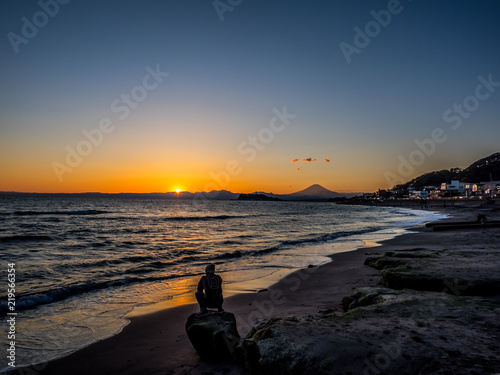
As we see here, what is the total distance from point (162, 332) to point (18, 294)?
A: 23.1 ft

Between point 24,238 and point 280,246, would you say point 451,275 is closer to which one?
point 280,246

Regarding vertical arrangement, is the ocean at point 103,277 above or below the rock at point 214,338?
A: below

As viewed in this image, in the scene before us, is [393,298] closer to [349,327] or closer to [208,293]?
[349,327]

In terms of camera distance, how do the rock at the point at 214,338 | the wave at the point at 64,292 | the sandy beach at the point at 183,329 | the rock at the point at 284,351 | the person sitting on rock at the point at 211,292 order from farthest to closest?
the wave at the point at 64,292 → the person sitting on rock at the point at 211,292 → the sandy beach at the point at 183,329 → the rock at the point at 214,338 → the rock at the point at 284,351

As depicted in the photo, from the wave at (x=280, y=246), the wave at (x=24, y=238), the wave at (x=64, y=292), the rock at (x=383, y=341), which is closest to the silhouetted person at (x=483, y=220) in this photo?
the wave at (x=280, y=246)

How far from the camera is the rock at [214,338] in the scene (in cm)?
564

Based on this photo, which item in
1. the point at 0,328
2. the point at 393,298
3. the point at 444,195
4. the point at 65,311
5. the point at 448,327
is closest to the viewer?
the point at 448,327

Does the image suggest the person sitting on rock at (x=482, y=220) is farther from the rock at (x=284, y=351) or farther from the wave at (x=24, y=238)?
the wave at (x=24, y=238)

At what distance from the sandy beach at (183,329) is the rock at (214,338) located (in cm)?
18

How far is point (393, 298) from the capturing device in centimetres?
689

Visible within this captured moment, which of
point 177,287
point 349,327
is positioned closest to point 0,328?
point 177,287

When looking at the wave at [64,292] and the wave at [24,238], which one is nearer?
the wave at [64,292]

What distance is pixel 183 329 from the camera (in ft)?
25.7

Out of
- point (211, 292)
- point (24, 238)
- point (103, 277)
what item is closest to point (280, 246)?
point (103, 277)
